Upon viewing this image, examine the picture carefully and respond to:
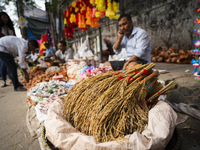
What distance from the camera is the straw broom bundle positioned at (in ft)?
3.18

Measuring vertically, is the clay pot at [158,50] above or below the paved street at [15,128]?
above

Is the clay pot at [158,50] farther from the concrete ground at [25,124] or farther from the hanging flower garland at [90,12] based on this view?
the concrete ground at [25,124]

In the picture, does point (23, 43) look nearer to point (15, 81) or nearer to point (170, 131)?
point (15, 81)

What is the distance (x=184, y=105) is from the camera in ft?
6.36

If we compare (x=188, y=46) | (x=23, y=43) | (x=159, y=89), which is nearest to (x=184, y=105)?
(x=159, y=89)

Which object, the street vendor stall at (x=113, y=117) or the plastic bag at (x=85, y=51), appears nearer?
the street vendor stall at (x=113, y=117)

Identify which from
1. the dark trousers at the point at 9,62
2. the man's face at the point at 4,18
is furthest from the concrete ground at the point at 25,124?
the man's face at the point at 4,18

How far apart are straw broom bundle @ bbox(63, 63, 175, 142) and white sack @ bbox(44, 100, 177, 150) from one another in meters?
0.08

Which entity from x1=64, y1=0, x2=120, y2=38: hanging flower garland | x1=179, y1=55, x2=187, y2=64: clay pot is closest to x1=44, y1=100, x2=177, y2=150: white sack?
x1=179, y1=55, x2=187, y2=64: clay pot

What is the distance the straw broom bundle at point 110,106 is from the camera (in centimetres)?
97

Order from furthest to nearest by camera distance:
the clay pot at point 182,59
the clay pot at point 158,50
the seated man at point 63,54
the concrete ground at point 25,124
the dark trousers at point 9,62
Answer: the seated man at point 63,54
the clay pot at point 158,50
the clay pot at point 182,59
the dark trousers at point 9,62
the concrete ground at point 25,124

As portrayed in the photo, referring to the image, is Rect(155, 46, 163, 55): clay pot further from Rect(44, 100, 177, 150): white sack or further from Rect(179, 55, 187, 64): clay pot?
Rect(44, 100, 177, 150): white sack

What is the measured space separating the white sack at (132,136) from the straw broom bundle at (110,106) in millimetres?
79

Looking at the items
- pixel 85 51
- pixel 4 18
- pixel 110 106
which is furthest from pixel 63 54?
pixel 110 106
